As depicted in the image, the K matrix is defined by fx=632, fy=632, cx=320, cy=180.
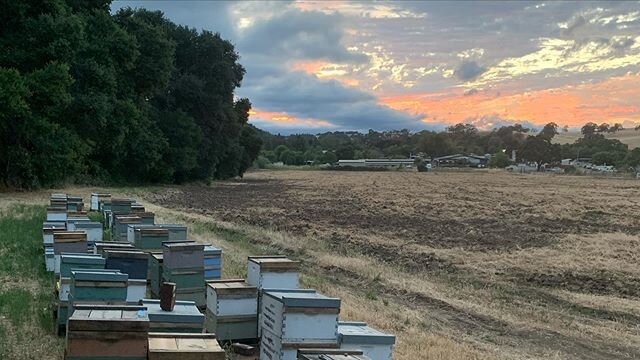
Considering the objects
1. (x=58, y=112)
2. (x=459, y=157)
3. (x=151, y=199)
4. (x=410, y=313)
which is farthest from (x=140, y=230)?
(x=459, y=157)

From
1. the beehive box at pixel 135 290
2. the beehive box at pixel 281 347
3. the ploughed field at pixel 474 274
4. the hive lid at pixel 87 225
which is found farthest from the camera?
the hive lid at pixel 87 225

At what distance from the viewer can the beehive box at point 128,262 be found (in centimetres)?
982

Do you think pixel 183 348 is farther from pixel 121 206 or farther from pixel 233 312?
pixel 121 206

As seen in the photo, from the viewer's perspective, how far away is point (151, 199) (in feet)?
134

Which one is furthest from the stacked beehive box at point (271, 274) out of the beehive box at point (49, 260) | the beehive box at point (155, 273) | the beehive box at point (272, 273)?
the beehive box at point (49, 260)

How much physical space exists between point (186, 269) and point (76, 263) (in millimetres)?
1681

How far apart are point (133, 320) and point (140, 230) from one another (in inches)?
280

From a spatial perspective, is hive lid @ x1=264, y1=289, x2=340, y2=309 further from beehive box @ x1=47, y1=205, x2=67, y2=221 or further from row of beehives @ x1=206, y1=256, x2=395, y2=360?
beehive box @ x1=47, y1=205, x2=67, y2=221

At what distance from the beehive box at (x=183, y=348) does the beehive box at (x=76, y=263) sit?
11.3ft

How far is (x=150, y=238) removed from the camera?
40.3ft

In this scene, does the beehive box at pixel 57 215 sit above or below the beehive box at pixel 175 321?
above

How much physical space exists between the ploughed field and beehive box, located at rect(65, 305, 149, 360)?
16.8ft

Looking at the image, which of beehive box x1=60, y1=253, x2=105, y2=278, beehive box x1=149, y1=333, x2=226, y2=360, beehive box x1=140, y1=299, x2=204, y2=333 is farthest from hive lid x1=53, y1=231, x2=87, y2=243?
beehive box x1=149, y1=333, x2=226, y2=360

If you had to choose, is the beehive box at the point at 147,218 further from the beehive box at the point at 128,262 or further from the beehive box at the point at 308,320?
the beehive box at the point at 308,320
